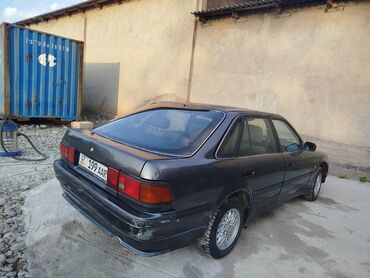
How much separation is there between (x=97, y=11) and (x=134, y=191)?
498 inches

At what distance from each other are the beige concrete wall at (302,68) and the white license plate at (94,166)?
18.9ft

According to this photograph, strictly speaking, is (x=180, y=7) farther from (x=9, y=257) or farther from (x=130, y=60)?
(x=9, y=257)

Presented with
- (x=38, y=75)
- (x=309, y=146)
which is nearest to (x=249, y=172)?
(x=309, y=146)

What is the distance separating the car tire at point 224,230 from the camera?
255 cm

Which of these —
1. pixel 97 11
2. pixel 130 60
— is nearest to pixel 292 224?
pixel 130 60

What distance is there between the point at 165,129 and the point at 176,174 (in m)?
0.73

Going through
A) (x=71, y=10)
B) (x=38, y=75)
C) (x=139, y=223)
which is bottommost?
(x=139, y=223)

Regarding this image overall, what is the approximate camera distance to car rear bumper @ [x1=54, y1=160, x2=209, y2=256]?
2061 millimetres

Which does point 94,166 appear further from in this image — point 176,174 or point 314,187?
point 314,187

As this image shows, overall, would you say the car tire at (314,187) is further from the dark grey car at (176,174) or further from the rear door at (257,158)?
the rear door at (257,158)

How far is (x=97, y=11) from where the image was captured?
12688mm

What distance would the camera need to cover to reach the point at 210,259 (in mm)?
2695

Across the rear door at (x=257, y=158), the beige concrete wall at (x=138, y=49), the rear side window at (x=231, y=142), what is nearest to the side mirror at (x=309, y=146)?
the rear door at (x=257, y=158)

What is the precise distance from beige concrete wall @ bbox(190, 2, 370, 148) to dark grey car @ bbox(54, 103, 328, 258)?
3738 mm
